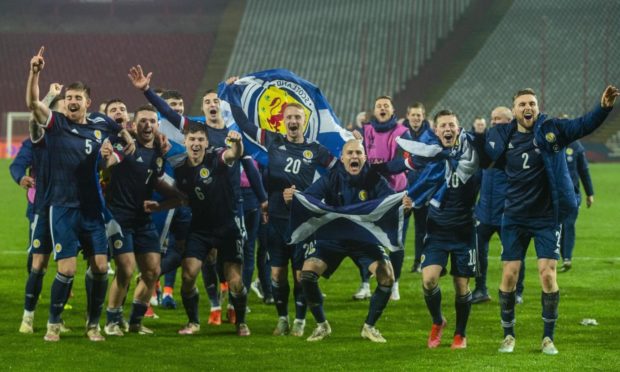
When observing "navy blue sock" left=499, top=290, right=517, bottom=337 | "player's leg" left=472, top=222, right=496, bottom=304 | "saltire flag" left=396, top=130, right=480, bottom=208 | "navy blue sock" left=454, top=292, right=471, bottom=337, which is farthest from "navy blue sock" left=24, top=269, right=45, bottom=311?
"player's leg" left=472, top=222, right=496, bottom=304

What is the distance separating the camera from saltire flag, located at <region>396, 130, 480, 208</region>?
28.6ft

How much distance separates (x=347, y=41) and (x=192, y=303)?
165 ft

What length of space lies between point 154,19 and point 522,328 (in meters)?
53.9

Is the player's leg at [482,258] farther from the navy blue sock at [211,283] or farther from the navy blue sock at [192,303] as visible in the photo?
the navy blue sock at [192,303]

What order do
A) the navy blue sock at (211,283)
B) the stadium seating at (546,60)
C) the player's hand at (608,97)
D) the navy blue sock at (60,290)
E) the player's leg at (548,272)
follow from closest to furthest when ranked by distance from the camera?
1. the player's hand at (608,97)
2. the player's leg at (548,272)
3. the navy blue sock at (60,290)
4. the navy blue sock at (211,283)
5. the stadium seating at (546,60)

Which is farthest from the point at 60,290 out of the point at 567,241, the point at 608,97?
the point at 567,241

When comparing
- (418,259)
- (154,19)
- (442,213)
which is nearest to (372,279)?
(418,259)

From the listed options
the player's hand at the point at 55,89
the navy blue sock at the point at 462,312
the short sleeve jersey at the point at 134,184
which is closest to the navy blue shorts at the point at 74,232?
the short sleeve jersey at the point at 134,184

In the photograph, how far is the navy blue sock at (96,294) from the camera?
885cm

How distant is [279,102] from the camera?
1174 centimetres

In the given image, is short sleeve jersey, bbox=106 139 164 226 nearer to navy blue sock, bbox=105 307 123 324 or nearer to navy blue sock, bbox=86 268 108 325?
navy blue sock, bbox=86 268 108 325

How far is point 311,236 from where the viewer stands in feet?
30.1

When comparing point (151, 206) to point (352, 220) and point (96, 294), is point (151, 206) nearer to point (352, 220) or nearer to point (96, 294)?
point (96, 294)

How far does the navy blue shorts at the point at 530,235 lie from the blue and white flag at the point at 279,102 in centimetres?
302
